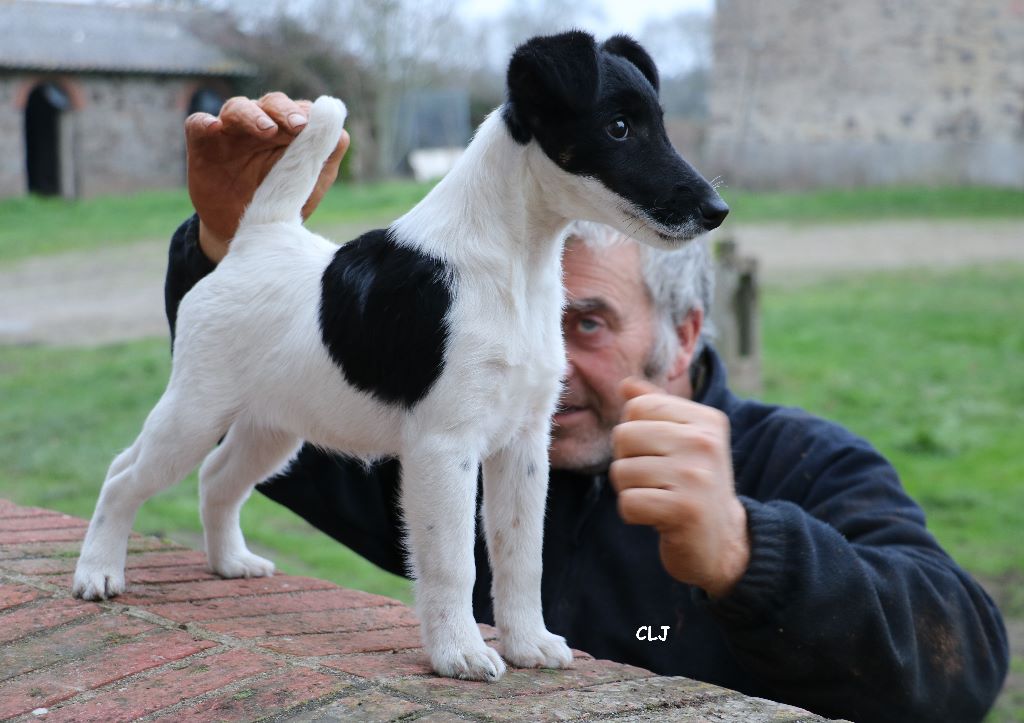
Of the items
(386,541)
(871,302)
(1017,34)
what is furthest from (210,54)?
(386,541)

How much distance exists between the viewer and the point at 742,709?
7.27ft

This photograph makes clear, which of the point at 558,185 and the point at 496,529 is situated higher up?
the point at 558,185

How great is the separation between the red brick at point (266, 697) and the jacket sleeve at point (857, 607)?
886 mm

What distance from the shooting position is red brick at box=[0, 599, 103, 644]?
7.98 feet

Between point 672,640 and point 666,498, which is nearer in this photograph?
point 666,498

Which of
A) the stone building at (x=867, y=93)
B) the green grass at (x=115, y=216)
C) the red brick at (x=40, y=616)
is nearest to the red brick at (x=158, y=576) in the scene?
the red brick at (x=40, y=616)

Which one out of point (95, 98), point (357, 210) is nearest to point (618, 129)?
point (357, 210)

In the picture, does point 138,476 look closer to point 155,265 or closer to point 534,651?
point 534,651

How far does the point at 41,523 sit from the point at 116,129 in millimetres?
28461

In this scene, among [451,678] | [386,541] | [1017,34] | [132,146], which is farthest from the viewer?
[132,146]

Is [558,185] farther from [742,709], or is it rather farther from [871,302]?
[871,302]

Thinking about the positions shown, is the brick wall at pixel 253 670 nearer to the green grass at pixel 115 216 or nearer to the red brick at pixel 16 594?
the red brick at pixel 16 594

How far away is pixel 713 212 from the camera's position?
2.03m

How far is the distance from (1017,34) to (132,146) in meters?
20.7
